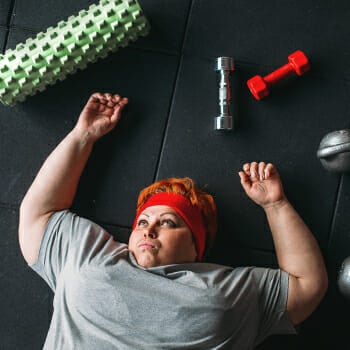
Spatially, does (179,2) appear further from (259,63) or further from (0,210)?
(0,210)

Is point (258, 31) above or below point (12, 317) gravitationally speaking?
above

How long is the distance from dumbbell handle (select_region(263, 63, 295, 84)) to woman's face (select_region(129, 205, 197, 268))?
467mm

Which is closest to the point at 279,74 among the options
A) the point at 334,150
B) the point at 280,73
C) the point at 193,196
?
the point at 280,73

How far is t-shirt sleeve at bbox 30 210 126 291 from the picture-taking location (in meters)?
1.16

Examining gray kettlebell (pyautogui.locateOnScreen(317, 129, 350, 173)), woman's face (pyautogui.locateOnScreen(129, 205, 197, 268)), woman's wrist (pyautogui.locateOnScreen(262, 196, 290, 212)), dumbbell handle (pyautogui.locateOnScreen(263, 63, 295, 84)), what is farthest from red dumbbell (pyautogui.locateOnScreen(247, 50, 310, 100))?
woman's face (pyautogui.locateOnScreen(129, 205, 197, 268))

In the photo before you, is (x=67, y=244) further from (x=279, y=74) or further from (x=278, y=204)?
(x=279, y=74)

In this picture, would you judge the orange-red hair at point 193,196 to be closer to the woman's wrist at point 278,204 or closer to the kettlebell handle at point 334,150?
the woman's wrist at point 278,204

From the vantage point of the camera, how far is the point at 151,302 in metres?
1.07

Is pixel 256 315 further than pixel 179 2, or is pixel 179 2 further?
pixel 179 2

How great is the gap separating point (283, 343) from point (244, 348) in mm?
221

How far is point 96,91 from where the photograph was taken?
1.36 meters

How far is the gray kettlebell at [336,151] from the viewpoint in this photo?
119cm

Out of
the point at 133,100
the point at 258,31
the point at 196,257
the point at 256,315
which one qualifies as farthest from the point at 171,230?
the point at 258,31

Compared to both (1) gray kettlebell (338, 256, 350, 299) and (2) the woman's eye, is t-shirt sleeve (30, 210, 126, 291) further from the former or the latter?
(1) gray kettlebell (338, 256, 350, 299)
